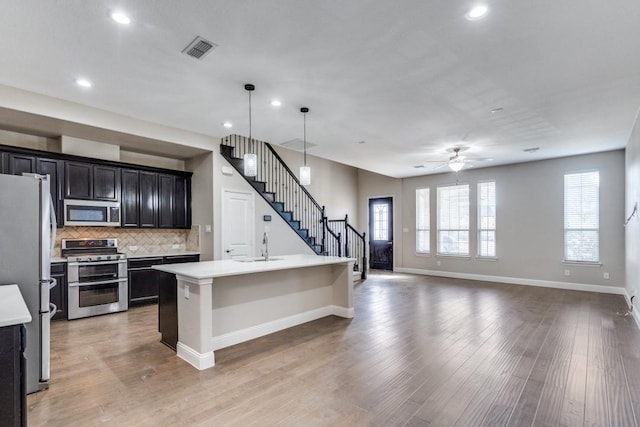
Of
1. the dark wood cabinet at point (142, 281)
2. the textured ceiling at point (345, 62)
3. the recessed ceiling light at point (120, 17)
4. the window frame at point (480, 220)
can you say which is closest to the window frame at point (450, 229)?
the window frame at point (480, 220)

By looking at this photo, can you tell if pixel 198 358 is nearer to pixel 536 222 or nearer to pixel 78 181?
pixel 78 181

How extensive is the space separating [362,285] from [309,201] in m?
2.64

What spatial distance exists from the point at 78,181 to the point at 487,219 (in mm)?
8549

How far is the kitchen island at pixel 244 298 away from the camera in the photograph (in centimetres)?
322

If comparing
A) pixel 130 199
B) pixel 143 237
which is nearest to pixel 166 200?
pixel 130 199

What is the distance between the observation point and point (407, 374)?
9.83 ft

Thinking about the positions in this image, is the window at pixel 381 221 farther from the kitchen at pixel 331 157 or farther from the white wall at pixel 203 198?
the white wall at pixel 203 198

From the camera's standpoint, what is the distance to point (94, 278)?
497 cm

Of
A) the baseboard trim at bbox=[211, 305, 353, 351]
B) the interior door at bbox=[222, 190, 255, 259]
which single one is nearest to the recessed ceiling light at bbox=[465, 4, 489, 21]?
the baseboard trim at bbox=[211, 305, 353, 351]

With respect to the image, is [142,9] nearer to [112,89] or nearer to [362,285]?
[112,89]

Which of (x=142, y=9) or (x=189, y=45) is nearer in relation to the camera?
(x=142, y=9)

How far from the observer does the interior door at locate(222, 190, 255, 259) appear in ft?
20.0

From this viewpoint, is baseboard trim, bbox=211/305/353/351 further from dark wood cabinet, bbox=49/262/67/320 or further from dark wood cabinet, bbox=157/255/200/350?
dark wood cabinet, bbox=49/262/67/320

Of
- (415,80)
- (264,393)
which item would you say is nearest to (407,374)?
(264,393)
